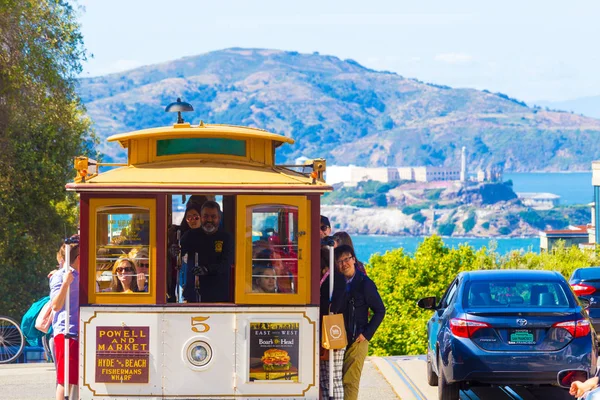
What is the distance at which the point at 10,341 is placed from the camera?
17141mm

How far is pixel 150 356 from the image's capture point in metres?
9.35

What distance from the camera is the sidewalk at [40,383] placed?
12947 millimetres

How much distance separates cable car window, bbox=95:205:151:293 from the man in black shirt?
0.45 metres

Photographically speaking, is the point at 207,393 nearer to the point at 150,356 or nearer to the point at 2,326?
the point at 150,356

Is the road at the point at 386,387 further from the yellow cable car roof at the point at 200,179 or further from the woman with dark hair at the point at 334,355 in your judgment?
the yellow cable car roof at the point at 200,179

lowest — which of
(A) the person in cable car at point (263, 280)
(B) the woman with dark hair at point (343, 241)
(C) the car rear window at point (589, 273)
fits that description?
(C) the car rear window at point (589, 273)

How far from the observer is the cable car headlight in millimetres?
9320

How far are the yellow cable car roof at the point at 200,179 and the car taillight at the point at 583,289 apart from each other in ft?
24.7

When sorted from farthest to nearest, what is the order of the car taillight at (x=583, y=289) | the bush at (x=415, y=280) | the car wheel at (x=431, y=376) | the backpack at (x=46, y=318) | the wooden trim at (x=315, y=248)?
the bush at (x=415, y=280) < the car taillight at (x=583, y=289) < the car wheel at (x=431, y=376) < the backpack at (x=46, y=318) < the wooden trim at (x=315, y=248)

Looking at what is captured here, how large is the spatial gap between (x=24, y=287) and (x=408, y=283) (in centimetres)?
1023

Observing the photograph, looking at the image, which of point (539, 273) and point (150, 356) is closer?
point (150, 356)

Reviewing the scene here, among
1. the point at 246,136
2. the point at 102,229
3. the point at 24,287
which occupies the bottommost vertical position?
the point at 24,287

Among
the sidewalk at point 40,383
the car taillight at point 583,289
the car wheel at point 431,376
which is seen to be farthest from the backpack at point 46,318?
the car taillight at point 583,289

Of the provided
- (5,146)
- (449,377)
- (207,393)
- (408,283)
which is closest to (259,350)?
(207,393)
